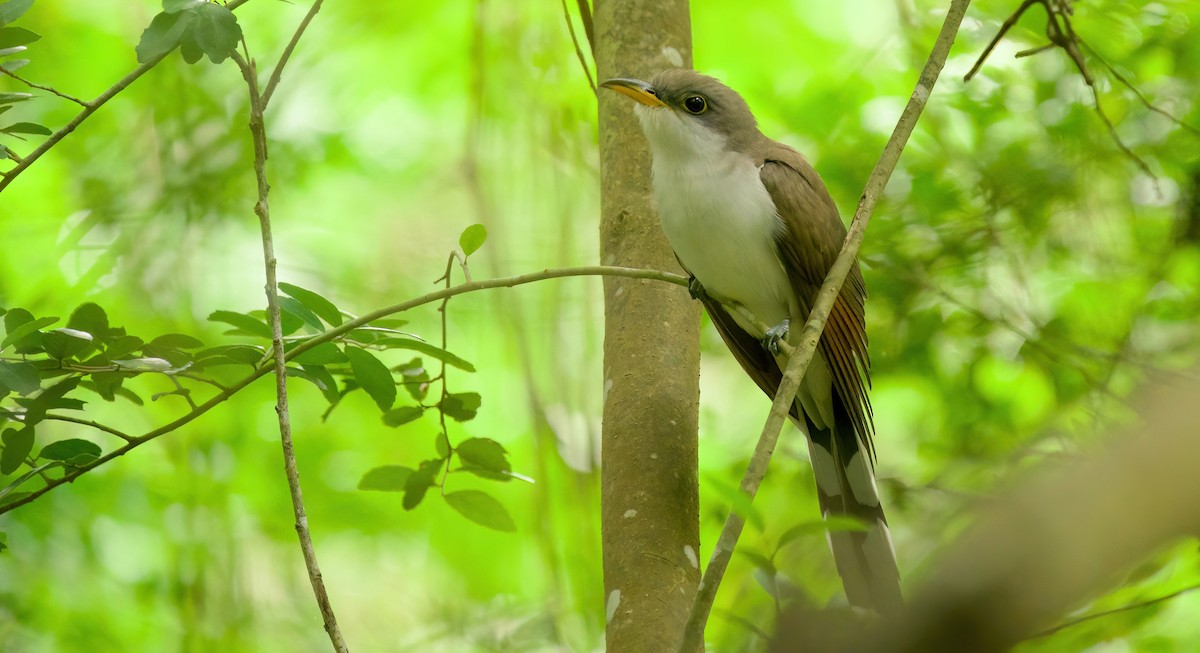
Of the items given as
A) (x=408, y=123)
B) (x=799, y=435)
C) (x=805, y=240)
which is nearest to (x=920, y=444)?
(x=799, y=435)

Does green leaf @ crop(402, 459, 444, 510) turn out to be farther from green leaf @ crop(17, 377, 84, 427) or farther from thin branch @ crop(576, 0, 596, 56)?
thin branch @ crop(576, 0, 596, 56)

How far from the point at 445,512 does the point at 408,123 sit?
1.88 m

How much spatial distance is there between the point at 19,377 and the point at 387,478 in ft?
2.90

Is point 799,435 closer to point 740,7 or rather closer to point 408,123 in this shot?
point 740,7

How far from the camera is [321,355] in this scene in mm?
2256

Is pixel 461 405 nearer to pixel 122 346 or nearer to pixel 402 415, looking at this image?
pixel 402 415

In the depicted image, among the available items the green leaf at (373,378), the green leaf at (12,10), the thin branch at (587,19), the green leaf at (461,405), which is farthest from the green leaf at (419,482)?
the thin branch at (587,19)

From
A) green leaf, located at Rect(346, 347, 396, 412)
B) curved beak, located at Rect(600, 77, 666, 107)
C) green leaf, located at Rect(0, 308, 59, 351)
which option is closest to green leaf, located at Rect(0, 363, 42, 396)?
green leaf, located at Rect(0, 308, 59, 351)

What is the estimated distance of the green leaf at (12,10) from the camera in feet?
6.45

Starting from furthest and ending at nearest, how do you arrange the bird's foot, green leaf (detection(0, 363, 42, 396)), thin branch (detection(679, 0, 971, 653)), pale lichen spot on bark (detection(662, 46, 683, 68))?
→ pale lichen spot on bark (detection(662, 46, 683, 68)) < the bird's foot < green leaf (detection(0, 363, 42, 396)) < thin branch (detection(679, 0, 971, 653))

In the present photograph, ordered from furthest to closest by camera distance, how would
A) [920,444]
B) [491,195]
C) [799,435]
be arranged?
[491,195]
[799,435]
[920,444]

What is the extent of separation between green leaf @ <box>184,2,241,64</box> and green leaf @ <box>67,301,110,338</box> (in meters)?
0.54

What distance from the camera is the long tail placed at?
8.86 feet

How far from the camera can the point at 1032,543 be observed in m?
0.65
